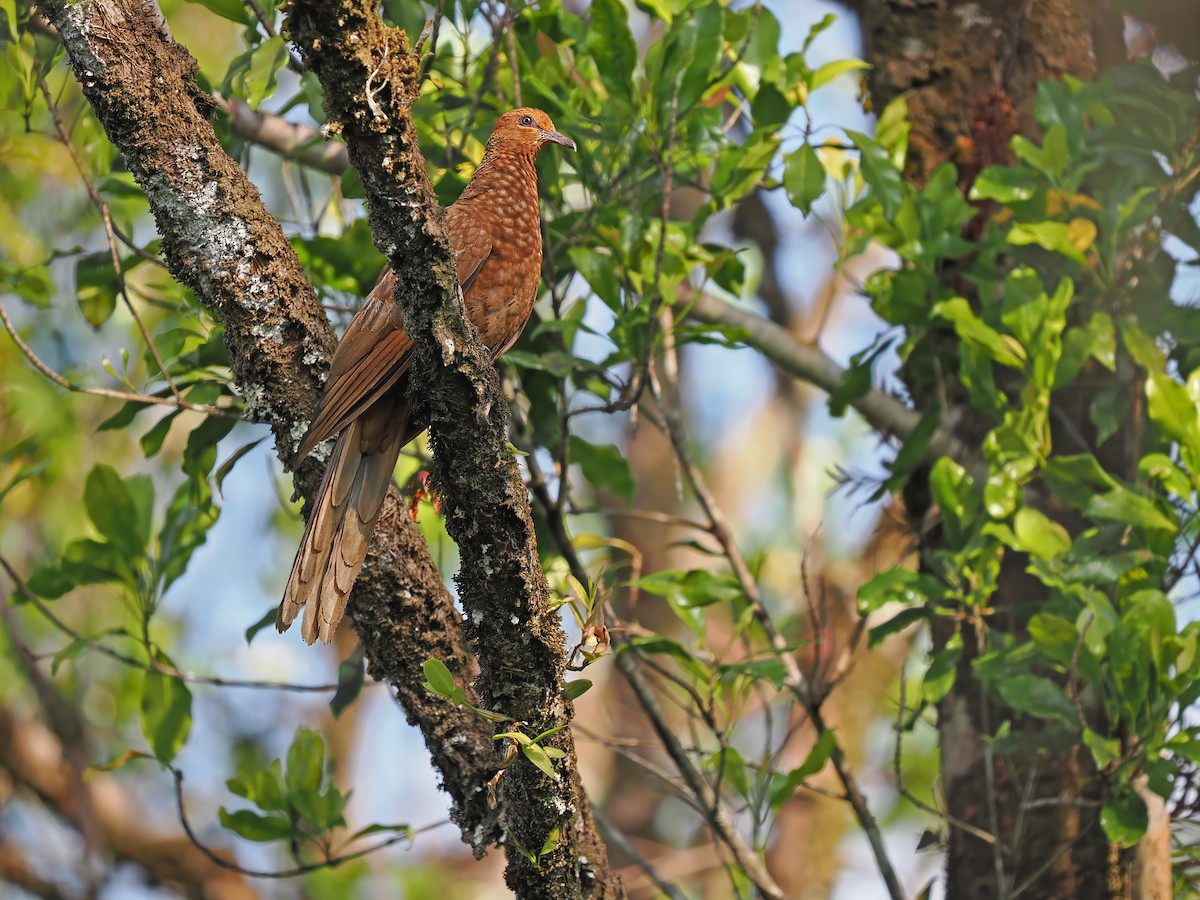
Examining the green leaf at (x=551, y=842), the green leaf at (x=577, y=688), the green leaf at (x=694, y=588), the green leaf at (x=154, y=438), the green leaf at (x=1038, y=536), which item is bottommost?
the green leaf at (x=551, y=842)

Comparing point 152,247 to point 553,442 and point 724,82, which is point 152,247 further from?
point 724,82

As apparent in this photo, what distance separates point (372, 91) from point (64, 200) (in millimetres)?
5790

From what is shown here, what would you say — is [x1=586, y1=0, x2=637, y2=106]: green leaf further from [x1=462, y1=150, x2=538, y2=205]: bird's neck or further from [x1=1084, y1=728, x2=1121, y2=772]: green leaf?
[x1=1084, y1=728, x2=1121, y2=772]: green leaf

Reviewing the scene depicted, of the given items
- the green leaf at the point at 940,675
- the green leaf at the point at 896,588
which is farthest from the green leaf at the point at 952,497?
the green leaf at the point at 940,675

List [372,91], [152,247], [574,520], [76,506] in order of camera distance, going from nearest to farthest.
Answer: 1. [372,91]
2. [152,247]
3. [76,506]
4. [574,520]

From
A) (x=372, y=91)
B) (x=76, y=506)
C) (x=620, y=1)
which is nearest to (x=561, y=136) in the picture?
(x=620, y=1)

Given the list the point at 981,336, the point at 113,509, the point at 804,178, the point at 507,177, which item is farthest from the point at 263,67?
the point at 981,336

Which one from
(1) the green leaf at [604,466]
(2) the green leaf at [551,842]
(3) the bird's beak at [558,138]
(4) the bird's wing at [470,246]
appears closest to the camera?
(2) the green leaf at [551,842]

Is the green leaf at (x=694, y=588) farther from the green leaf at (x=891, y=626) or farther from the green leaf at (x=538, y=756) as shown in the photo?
the green leaf at (x=538, y=756)

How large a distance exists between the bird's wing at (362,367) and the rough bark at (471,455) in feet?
1.18

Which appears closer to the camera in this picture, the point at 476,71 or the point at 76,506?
the point at 476,71

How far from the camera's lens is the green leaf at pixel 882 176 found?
3283mm

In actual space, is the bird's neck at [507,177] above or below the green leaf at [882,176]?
below

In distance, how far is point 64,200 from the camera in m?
6.70
